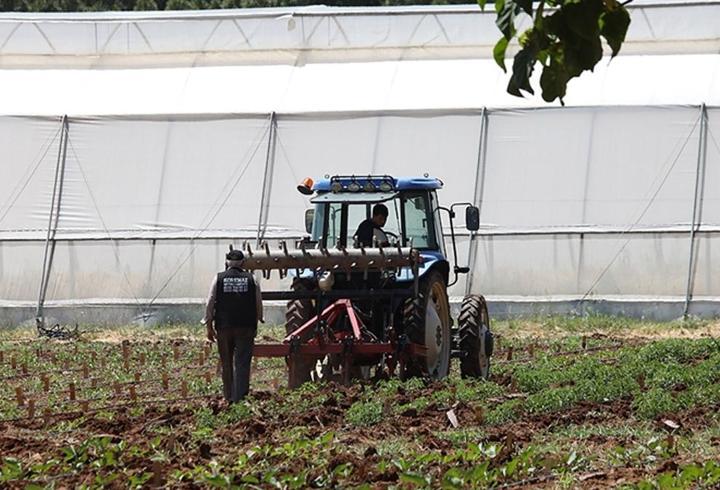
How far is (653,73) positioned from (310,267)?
49.2ft

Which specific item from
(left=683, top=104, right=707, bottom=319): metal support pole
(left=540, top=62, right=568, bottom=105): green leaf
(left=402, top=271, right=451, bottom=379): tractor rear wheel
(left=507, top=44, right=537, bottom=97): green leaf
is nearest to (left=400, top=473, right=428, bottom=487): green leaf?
(left=540, top=62, right=568, bottom=105): green leaf

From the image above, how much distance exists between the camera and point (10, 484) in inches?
396

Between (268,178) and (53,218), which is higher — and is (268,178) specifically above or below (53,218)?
above

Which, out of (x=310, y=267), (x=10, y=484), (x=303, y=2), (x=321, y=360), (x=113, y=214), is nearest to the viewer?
(x=10, y=484)

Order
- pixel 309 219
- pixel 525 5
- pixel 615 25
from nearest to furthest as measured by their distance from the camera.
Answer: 1. pixel 525 5
2. pixel 615 25
3. pixel 309 219

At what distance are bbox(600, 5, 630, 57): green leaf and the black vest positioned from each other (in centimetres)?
1001

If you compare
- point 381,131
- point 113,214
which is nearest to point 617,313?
point 381,131

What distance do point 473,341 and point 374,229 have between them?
173cm

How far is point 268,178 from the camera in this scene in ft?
95.7

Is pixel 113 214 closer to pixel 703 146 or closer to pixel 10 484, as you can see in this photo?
pixel 703 146

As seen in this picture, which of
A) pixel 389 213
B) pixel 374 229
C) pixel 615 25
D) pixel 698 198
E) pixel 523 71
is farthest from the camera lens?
pixel 698 198

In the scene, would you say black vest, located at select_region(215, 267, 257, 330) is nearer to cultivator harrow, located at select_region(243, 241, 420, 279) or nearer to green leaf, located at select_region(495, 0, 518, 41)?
cultivator harrow, located at select_region(243, 241, 420, 279)

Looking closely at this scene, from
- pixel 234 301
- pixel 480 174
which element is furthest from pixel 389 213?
pixel 480 174

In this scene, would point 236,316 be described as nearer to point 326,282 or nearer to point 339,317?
point 326,282
